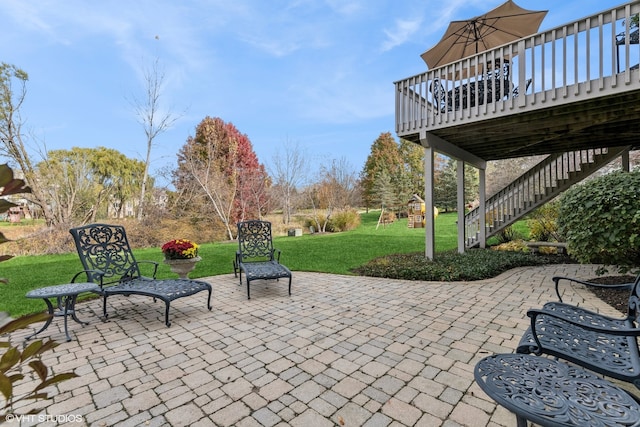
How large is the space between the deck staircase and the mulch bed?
2878 millimetres

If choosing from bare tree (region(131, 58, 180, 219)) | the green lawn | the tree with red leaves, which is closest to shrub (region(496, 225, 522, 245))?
the green lawn

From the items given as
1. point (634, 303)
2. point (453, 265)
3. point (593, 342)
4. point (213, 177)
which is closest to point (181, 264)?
point (453, 265)

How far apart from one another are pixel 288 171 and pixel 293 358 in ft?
43.5

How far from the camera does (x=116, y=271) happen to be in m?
4.00

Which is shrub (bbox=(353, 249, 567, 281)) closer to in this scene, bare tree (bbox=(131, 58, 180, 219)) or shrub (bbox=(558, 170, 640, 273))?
shrub (bbox=(558, 170, 640, 273))

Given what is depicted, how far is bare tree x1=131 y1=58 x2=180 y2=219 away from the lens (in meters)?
12.7

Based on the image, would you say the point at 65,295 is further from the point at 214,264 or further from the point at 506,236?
the point at 506,236

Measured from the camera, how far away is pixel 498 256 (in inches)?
267

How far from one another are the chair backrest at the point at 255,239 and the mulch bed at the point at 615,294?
16.4 feet

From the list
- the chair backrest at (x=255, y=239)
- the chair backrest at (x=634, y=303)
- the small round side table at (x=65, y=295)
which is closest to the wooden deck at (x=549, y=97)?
the chair backrest at (x=634, y=303)

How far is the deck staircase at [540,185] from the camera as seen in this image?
735 cm

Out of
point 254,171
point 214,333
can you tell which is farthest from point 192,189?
point 214,333

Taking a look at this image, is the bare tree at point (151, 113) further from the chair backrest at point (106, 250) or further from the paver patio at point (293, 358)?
the paver patio at point (293, 358)

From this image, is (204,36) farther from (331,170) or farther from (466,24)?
(331,170)
